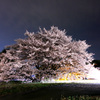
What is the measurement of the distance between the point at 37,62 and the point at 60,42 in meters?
5.65

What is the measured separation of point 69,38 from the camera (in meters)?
27.9

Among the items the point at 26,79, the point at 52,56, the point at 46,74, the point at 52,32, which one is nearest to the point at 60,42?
the point at 52,32

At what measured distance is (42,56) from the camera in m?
24.0

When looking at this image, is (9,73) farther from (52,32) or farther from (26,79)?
(52,32)

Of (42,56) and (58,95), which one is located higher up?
(42,56)

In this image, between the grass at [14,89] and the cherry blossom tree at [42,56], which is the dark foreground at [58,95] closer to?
the grass at [14,89]

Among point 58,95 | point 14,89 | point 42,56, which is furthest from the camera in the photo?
point 42,56

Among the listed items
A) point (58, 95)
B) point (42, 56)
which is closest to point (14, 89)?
point (58, 95)

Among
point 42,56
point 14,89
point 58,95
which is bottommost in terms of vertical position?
point 58,95

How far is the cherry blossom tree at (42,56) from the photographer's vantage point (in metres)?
22.9

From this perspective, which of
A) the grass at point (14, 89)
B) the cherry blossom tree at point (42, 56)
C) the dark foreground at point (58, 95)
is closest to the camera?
the dark foreground at point (58, 95)

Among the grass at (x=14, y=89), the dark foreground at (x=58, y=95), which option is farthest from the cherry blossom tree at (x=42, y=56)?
the dark foreground at (x=58, y=95)

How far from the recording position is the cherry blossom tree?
22891mm

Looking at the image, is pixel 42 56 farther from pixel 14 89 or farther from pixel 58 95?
pixel 58 95
